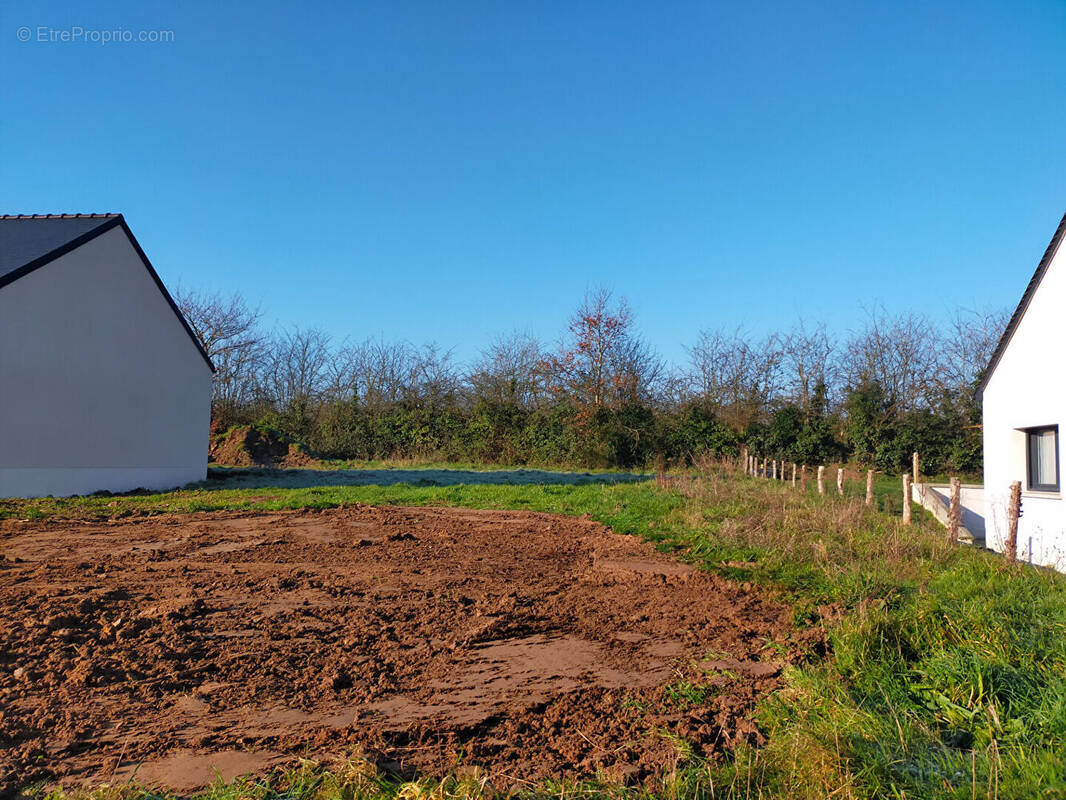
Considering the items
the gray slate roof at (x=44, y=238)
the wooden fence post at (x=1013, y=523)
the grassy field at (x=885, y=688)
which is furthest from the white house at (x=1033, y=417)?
the gray slate roof at (x=44, y=238)

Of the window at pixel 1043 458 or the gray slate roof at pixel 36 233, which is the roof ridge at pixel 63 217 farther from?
the window at pixel 1043 458

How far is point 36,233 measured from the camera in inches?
563

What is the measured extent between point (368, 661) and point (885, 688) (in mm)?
2902

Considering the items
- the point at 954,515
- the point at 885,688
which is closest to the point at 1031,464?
the point at 954,515

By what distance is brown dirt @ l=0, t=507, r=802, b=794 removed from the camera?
296 centimetres

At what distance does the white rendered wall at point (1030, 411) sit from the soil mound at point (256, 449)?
67.7 feet

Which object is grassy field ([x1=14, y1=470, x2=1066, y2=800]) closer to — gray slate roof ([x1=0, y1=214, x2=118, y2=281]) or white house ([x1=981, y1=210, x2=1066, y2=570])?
white house ([x1=981, y1=210, x2=1066, y2=570])

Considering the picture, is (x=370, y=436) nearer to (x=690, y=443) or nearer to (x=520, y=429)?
(x=520, y=429)

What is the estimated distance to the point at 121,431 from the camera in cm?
1482

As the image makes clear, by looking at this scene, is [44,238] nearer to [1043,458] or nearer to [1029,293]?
[1029,293]

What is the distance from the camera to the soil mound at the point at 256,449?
2467 centimetres

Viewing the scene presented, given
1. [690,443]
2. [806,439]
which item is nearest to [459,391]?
[690,443]

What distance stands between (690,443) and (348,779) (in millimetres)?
25615

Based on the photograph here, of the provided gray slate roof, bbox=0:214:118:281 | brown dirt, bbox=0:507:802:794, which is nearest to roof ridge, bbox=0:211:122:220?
gray slate roof, bbox=0:214:118:281
